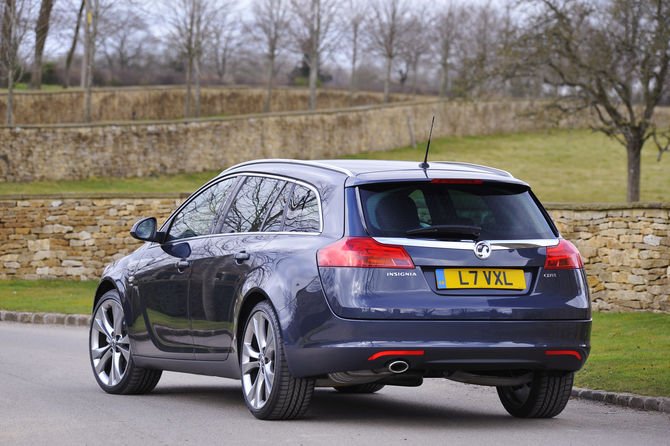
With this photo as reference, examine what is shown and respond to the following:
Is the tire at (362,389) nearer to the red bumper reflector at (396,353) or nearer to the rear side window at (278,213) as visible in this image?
the rear side window at (278,213)

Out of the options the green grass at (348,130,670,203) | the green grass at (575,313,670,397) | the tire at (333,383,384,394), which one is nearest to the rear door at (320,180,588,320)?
the tire at (333,383,384,394)

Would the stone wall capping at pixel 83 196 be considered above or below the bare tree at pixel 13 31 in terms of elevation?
below

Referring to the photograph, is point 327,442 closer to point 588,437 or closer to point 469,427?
point 469,427

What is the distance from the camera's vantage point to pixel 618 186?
4647 cm

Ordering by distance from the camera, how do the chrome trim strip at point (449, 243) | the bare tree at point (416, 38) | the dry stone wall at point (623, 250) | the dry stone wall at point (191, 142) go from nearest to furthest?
1. the chrome trim strip at point (449, 243)
2. the dry stone wall at point (623, 250)
3. the dry stone wall at point (191, 142)
4. the bare tree at point (416, 38)

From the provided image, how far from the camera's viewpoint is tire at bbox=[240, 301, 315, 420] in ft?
18.8

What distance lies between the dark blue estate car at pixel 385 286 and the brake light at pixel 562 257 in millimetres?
13

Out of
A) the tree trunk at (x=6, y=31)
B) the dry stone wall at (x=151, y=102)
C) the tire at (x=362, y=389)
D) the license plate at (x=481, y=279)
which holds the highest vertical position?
the tree trunk at (x=6, y=31)

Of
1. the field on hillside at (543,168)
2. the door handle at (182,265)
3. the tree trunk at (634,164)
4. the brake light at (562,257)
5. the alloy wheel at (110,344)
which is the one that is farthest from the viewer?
the field on hillside at (543,168)

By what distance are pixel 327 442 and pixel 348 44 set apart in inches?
2393

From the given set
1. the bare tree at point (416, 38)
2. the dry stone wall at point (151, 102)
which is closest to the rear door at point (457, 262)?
the dry stone wall at point (151, 102)

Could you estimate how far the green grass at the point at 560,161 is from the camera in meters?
43.9

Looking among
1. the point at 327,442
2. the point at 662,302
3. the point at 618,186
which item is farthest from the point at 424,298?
the point at 618,186

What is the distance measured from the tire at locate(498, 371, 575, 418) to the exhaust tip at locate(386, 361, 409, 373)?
1238 mm
